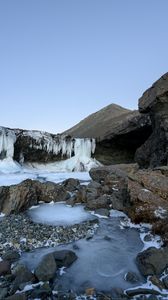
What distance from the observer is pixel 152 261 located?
18.4 ft

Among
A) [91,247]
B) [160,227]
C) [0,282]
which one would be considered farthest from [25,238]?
[160,227]

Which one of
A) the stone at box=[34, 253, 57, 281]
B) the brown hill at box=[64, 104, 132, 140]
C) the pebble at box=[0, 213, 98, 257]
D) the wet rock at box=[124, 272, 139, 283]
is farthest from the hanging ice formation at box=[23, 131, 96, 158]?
the wet rock at box=[124, 272, 139, 283]

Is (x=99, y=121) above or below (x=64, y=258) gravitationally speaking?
above

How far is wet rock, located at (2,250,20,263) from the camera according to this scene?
5886mm

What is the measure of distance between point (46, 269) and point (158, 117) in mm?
12692

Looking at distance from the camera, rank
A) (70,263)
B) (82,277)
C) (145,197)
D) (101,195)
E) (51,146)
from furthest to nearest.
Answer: (51,146), (101,195), (145,197), (70,263), (82,277)

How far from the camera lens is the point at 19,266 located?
5.37m

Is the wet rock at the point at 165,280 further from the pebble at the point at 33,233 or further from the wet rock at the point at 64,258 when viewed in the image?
the pebble at the point at 33,233

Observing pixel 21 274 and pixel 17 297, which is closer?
pixel 17 297

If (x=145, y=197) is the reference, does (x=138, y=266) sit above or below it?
below

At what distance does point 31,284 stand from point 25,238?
210cm

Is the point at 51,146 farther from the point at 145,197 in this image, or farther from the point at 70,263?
the point at 70,263

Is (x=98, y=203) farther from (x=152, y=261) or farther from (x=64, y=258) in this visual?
(x=152, y=261)

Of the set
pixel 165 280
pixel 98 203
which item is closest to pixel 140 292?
pixel 165 280
